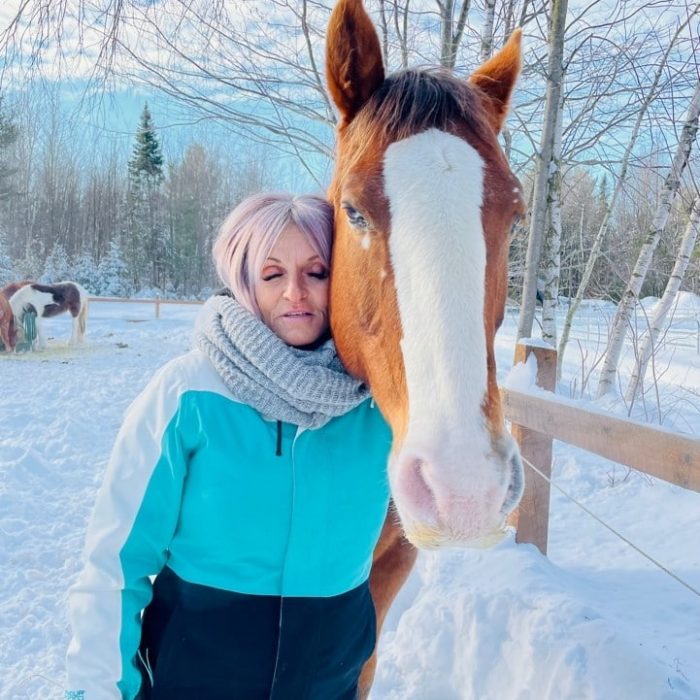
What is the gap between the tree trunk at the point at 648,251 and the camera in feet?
19.5

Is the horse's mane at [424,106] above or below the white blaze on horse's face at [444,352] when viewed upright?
above

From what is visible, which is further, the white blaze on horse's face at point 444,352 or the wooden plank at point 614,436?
the wooden plank at point 614,436

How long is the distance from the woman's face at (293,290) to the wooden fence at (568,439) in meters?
1.64

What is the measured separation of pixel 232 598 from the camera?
1274 mm

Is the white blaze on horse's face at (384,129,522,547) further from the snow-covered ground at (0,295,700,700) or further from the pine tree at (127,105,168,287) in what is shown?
the pine tree at (127,105,168,287)

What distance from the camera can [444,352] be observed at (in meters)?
1.03

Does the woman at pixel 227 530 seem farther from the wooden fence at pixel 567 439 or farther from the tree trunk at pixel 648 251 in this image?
the tree trunk at pixel 648 251

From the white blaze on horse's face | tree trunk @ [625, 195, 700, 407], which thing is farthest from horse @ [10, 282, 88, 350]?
the white blaze on horse's face

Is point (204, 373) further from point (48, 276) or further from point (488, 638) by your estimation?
point (48, 276)

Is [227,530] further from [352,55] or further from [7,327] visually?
[7,327]

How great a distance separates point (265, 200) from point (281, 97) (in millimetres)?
5016

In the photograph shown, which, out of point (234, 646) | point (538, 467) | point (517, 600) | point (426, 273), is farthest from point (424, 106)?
point (538, 467)

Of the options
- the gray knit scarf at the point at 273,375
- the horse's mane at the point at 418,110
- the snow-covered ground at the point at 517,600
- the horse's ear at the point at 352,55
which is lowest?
the snow-covered ground at the point at 517,600

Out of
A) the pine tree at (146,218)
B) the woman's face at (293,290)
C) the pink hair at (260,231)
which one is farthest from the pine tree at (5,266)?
the woman's face at (293,290)
